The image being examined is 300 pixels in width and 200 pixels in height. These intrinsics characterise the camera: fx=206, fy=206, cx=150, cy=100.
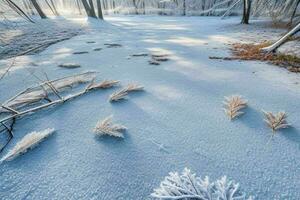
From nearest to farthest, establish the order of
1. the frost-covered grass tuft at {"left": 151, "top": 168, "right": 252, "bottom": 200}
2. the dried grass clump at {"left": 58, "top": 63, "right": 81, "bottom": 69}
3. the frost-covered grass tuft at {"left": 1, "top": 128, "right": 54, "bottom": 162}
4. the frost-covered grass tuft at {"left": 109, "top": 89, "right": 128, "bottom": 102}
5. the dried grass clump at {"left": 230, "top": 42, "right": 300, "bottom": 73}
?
the frost-covered grass tuft at {"left": 151, "top": 168, "right": 252, "bottom": 200} < the frost-covered grass tuft at {"left": 1, "top": 128, "right": 54, "bottom": 162} < the frost-covered grass tuft at {"left": 109, "top": 89, "right": 128, "bottom": 102} < the dried grass clump at {"left": 230, "top": 42, "right": 300, "bottom": 73} < the dried grass clump at {"left": 58, "top": 63, "right": 81, "bottom": 69}

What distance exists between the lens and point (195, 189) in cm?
81

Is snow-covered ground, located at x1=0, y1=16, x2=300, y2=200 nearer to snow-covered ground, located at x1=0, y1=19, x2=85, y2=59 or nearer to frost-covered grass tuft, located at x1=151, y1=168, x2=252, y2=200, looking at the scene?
frost-covered grass tuft, located at x1=151, y1=168, x2=252, y2=200

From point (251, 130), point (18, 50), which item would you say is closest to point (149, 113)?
point (251, 130)

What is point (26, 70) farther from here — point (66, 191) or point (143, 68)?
point (66, 191)

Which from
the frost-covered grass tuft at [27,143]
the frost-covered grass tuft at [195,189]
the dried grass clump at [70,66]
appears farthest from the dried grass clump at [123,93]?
the dried grass clump at [70,66]

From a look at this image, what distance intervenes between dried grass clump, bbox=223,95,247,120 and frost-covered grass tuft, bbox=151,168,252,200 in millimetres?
571

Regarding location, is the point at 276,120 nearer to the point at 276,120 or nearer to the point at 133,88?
the point at 276,120

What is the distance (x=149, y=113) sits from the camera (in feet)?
4.68

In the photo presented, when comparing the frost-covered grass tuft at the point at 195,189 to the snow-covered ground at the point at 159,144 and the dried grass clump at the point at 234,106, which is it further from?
the dried grass clump at the point at 234,106

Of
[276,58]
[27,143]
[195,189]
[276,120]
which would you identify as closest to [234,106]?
[276,120]

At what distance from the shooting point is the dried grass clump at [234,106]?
1338mm

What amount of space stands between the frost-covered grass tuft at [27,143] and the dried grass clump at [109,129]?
0.92 ft

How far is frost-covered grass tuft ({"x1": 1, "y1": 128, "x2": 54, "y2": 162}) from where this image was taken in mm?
1029

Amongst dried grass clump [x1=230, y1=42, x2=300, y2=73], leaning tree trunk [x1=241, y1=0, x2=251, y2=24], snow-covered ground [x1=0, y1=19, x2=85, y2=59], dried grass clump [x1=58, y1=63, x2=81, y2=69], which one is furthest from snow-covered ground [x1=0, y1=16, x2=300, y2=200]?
leaning tree trunk [x1=241, y1=0, x2=251, y2=24]
